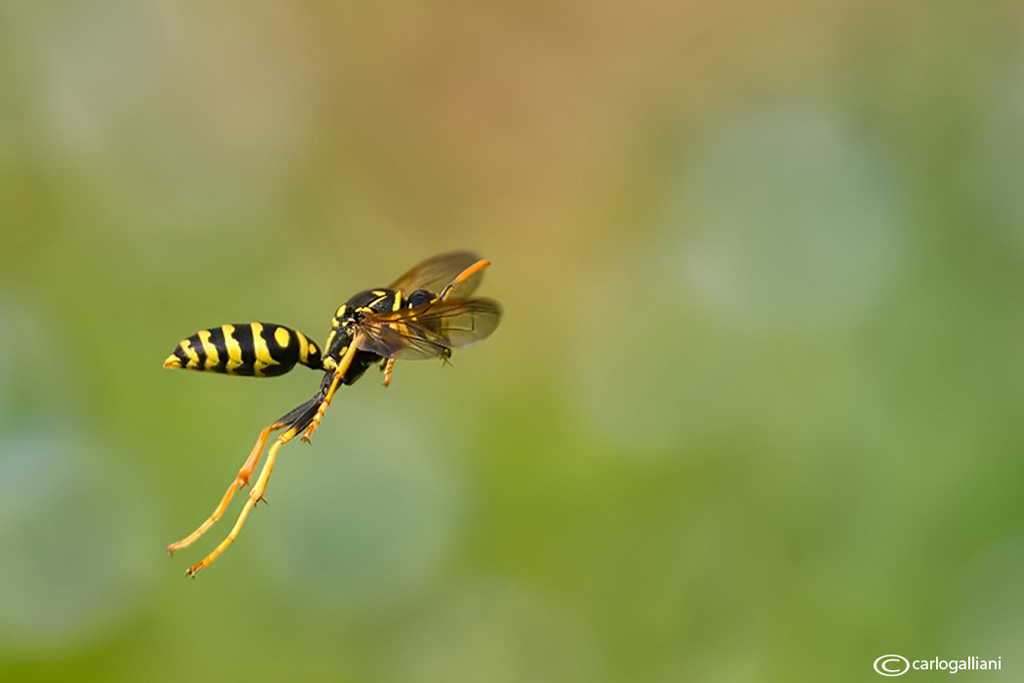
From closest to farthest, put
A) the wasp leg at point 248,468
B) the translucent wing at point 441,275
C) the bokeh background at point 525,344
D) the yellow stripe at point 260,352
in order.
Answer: the wasp leg at point 248,468, the yellow stripe at point 260,352, the translucent wing at point 441,275, the bokeh background at point 525,344

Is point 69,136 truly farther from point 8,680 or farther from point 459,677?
point 459,677

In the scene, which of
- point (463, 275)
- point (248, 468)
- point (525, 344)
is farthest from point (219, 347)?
point (525, 344)

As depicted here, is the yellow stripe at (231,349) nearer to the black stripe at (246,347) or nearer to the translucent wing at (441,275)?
the black stripe at (246,347)

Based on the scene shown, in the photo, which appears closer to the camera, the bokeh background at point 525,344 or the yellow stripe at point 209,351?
the yellow stripe at point 209,351

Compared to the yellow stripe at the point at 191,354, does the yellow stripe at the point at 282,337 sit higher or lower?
lower

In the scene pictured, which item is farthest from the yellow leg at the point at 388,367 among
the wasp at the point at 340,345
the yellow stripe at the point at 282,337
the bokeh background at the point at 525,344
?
the bokeh background at the point at 525,344

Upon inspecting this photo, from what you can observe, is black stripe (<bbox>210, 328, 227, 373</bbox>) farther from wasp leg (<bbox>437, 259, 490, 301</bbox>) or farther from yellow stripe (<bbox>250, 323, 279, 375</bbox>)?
wasp leg (<bbox>437, 259, 490, 301</bbox>)

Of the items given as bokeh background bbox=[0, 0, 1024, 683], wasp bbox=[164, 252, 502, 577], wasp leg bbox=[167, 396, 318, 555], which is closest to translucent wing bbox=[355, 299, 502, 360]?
wasp bbox=[164, 252, 502, 577]

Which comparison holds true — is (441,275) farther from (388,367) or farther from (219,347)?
(219,347)
